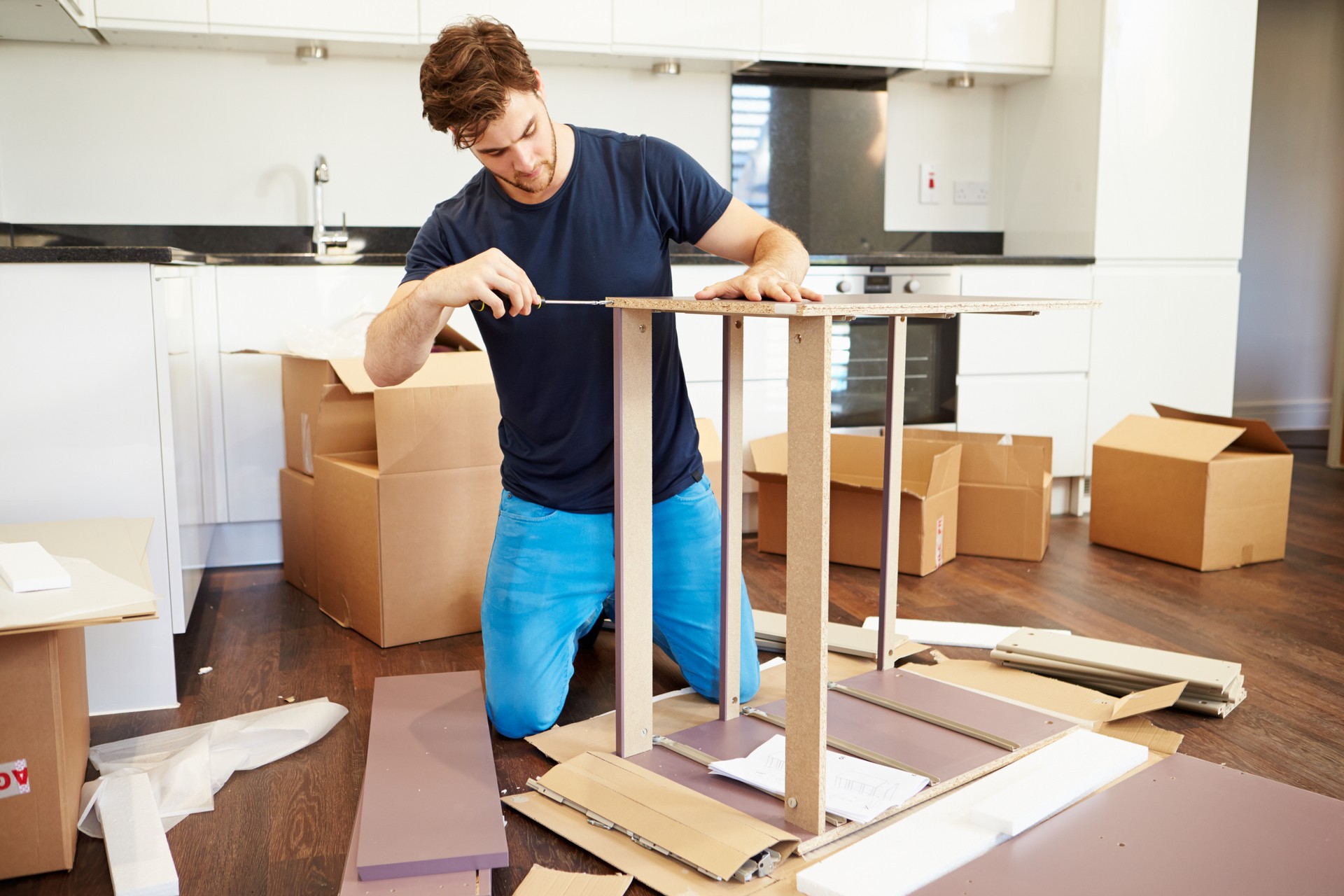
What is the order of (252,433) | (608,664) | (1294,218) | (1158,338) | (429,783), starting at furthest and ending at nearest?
(1294,218) < (1158,338) < (252,433) < (608,664) < (429,783)

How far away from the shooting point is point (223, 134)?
3367mm

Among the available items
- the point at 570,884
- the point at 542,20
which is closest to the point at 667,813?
the point at 570,884

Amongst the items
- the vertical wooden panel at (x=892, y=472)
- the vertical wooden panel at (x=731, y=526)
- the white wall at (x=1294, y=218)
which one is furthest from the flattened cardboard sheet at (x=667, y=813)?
the white wall at (x=1294, y=218)

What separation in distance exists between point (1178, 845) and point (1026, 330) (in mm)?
2296

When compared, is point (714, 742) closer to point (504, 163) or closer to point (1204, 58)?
point (504, 163)

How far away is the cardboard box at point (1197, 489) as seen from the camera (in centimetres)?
282

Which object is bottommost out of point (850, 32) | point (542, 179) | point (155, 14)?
point (542, 179)

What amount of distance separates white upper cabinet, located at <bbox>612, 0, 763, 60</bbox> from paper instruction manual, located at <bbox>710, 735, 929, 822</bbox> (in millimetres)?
2490

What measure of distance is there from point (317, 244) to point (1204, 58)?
2919 mm

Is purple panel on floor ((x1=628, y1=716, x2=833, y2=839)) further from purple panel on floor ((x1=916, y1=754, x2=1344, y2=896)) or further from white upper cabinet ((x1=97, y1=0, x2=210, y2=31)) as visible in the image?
white upper cabinet ((x1=97, y1=0, x2=210, y2=31))

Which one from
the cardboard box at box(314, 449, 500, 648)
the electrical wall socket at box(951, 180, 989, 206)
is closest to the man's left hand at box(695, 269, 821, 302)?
the cardboard box at box(314, 449, 500, 648)

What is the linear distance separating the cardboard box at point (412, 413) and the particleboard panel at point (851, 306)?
32.1 inches

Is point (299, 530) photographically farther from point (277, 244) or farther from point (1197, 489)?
point (1197, 489)

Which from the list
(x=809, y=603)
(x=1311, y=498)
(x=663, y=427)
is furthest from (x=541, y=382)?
(x=1311, y=498)
